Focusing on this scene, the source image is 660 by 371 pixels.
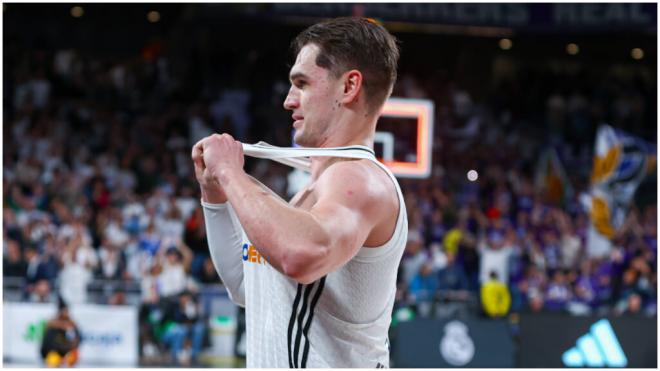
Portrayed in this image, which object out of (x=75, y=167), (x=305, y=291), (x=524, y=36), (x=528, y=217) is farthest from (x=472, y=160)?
(x=305, y=291)

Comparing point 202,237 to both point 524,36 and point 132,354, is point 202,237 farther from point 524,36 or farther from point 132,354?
point 524,36

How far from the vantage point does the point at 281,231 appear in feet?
7.88

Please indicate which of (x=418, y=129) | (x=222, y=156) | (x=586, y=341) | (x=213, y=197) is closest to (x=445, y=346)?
(x=586, y=341)

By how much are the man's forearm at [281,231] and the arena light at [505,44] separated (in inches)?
883

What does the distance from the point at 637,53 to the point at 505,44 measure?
10.2ft

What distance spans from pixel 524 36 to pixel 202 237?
1155 centimetres

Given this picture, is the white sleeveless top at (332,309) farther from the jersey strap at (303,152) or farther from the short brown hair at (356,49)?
the short brown hair at (356,49)

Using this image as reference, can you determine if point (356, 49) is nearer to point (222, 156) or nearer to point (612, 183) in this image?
point (222, 156)

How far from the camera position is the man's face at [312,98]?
111 inches

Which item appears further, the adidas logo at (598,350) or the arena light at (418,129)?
the adidas logo at (598,350)

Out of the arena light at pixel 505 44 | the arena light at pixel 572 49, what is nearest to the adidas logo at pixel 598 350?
the arena light at pixel 505 44

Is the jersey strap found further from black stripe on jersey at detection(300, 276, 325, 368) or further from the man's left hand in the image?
black stripe on jersey at detection(300, 276, 325, 368)

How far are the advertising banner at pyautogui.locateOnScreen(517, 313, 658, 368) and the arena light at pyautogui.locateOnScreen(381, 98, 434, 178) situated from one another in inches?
154

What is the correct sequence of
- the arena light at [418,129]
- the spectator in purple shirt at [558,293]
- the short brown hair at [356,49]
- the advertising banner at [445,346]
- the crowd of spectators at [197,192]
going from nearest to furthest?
the short brown hair at [356,49] → the arena light at [418,129] → the advertising banner at [445,346] → the crowd of spectators at [197,192] → the spectator in purple shirt at [558,293]
